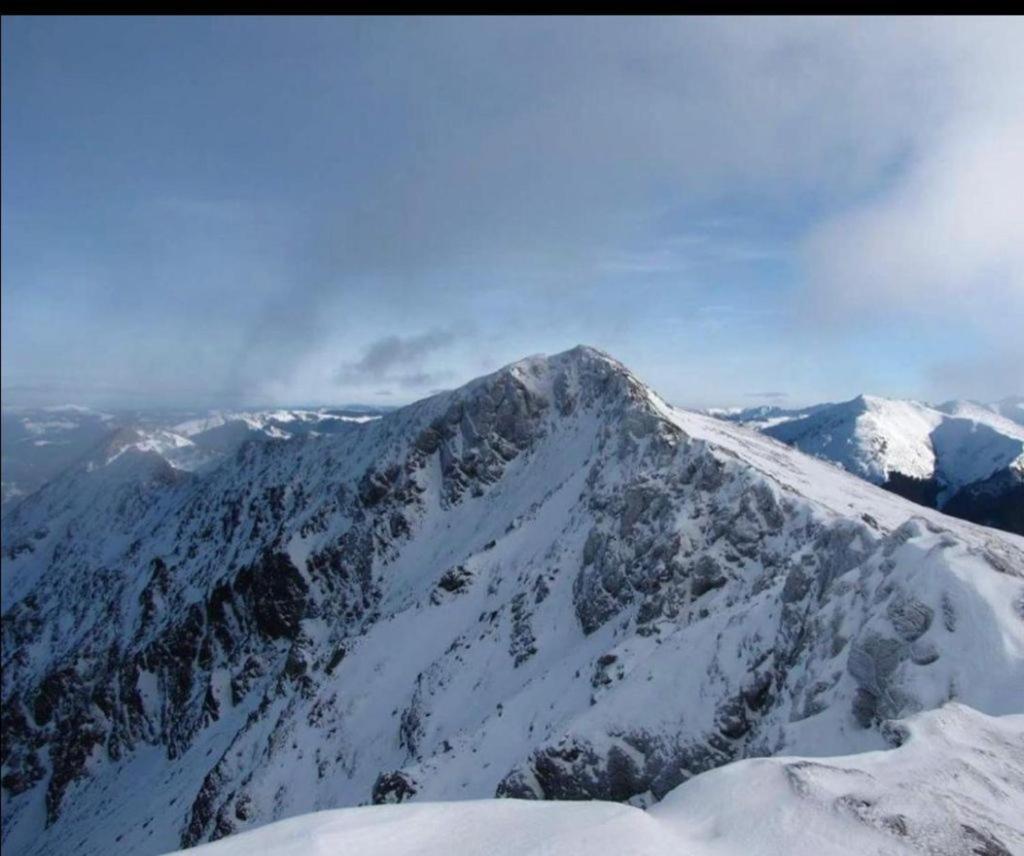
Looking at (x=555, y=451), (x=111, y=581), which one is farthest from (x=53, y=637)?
(x=555, y=451)

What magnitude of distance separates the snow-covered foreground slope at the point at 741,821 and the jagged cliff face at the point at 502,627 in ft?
30.7

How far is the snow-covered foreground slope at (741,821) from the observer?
8922 mm

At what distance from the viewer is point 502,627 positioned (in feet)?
203

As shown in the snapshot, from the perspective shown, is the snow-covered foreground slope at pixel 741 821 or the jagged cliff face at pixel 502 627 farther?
the jagged cliff face at pixel 502 627

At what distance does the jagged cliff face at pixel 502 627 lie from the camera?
27.8 metres

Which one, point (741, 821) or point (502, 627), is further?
point (502, 627)

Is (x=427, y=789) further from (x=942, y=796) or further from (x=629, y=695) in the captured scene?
(x=942, y=796)

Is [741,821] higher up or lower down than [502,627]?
higher up

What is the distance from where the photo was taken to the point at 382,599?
92.8 m

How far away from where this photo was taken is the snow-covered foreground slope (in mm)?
8922

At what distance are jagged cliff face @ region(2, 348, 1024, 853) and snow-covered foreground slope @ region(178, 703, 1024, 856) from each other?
9360 millimetres

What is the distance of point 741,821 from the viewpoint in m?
9.87

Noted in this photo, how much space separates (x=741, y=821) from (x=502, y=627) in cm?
5363

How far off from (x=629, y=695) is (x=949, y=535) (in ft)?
57.5
